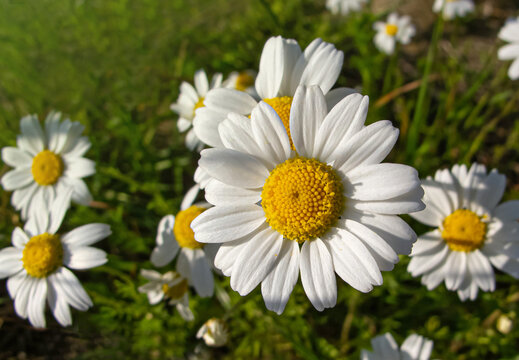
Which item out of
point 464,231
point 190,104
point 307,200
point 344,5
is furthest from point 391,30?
point 307,200

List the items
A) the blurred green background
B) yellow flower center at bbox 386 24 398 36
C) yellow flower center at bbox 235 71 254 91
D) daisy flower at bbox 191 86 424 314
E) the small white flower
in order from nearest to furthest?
daisy flower at bbox 191 86 424 314, the small white flower, the blurred green background, yellow flower center at bbox 235 71 254 91, yellow flower center at bbox 386 24 398 36

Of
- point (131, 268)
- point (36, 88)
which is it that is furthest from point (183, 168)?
point (36, 88)

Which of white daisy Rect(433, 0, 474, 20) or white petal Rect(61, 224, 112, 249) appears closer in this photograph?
white petal Rect(61, 224, 112, 249)

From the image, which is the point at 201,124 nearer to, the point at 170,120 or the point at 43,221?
the point at 43,221

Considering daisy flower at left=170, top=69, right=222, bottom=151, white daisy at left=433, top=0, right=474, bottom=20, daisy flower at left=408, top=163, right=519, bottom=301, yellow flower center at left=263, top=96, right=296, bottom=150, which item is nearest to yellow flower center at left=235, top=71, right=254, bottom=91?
daisy flower at left=170, top=69, right=222, bottom=151

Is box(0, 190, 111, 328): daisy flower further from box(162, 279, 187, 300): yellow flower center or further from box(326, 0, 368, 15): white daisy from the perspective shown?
box(326, 0, 368, 15): white daisy

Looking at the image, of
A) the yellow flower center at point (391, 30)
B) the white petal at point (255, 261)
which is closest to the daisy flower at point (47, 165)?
the white petal at point (255, 261)
